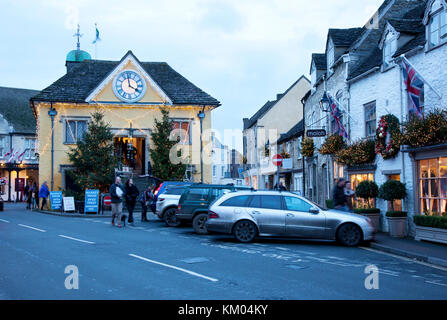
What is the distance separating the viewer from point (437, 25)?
14.9 meters

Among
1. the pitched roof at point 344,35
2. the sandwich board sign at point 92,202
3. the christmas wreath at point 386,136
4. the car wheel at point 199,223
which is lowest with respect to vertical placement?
the car wheel at point 199,223

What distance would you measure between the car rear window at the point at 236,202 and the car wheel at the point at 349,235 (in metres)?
2.76

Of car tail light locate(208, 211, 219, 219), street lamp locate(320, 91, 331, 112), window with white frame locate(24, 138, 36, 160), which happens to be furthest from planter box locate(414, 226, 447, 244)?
window with white frame locate(24, 138, 36, 160)

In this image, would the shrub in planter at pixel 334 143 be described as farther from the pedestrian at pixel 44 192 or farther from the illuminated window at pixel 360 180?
the pedestrian at pixel 44 192

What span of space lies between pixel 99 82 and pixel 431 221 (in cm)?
2310

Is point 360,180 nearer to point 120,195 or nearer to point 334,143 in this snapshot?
point 334,143

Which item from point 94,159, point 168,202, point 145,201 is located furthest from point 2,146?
point 168,202

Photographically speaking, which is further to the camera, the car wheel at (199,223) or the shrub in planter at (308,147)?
the shrub in planter at (308,147)

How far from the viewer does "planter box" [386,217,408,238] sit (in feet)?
52.1

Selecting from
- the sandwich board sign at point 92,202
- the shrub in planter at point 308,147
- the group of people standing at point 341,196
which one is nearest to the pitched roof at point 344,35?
the shrub in planter at point 308,147

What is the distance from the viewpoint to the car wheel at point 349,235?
1330cm

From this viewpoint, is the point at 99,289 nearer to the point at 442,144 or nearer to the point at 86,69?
the point at 442,144

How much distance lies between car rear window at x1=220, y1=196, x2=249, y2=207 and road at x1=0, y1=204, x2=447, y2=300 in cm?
109
